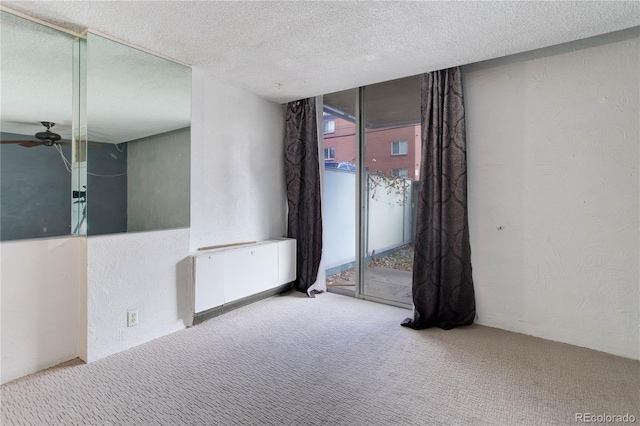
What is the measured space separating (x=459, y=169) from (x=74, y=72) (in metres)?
3.01

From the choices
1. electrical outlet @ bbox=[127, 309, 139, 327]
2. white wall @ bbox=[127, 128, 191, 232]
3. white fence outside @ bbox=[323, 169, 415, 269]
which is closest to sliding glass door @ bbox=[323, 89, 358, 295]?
white fence outside @ bbox=[323, 169, 415, 269]

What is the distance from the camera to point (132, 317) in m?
2.34

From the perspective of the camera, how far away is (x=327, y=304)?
330cm

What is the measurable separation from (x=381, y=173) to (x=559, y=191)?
1542 mm

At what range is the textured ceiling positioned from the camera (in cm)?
184

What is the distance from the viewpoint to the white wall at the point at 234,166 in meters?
2.89

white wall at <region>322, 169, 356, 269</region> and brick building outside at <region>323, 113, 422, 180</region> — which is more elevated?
brick building outside at <region>323, 113, 422, 180</region>

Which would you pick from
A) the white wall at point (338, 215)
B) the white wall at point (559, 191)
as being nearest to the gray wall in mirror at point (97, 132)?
the white wall at point (338, 215)

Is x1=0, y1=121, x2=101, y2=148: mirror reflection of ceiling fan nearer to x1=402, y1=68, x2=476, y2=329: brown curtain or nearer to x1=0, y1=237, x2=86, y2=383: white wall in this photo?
x1=0, y1=237, x2=86, y2=383: white wall

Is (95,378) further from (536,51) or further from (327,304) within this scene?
(536,51)

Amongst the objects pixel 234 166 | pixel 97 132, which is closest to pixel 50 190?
pixel 97 132

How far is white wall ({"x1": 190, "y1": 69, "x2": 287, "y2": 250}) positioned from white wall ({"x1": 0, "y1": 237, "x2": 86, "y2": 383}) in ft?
3.02

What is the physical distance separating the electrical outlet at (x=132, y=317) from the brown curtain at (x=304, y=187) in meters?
1.80

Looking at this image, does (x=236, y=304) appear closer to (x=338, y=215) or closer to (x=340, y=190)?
(x=338, y=215)
